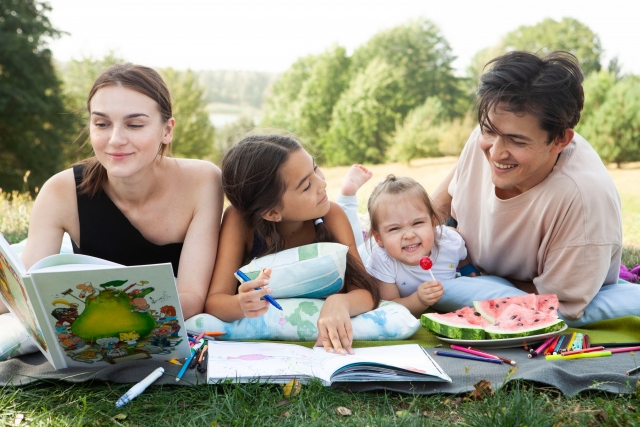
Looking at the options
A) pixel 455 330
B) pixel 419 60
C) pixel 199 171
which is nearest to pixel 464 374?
pixel 455 330

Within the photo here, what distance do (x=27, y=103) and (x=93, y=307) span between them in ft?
93.3

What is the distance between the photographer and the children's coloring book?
2469mm

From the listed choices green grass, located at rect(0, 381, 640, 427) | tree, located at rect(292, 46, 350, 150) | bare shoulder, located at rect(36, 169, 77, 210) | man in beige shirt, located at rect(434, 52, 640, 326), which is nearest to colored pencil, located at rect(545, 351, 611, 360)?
green grass, located at rect(0, 381, 640, 427)

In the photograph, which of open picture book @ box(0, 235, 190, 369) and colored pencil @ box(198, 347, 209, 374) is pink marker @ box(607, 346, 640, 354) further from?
open picture book @ box(0, 235, 190, 369)

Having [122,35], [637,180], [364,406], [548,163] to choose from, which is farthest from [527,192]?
[122,35]

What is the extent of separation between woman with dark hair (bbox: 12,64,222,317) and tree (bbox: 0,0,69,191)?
26327mm

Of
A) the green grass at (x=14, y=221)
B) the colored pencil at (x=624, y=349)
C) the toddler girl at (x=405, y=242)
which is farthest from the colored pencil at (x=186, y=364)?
the green grass at (x=14, y=221)

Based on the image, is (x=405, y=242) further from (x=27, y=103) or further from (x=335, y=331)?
(x=27, y=103)

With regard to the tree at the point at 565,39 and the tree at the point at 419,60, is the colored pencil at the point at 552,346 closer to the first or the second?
the tree at the point at 565,39

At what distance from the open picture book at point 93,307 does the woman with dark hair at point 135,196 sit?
634 millimetres

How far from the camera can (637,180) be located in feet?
51.5

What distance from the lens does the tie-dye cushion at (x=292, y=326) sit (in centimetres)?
307

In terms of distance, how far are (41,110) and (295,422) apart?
95.1ft

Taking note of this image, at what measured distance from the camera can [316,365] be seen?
262 centimetres
